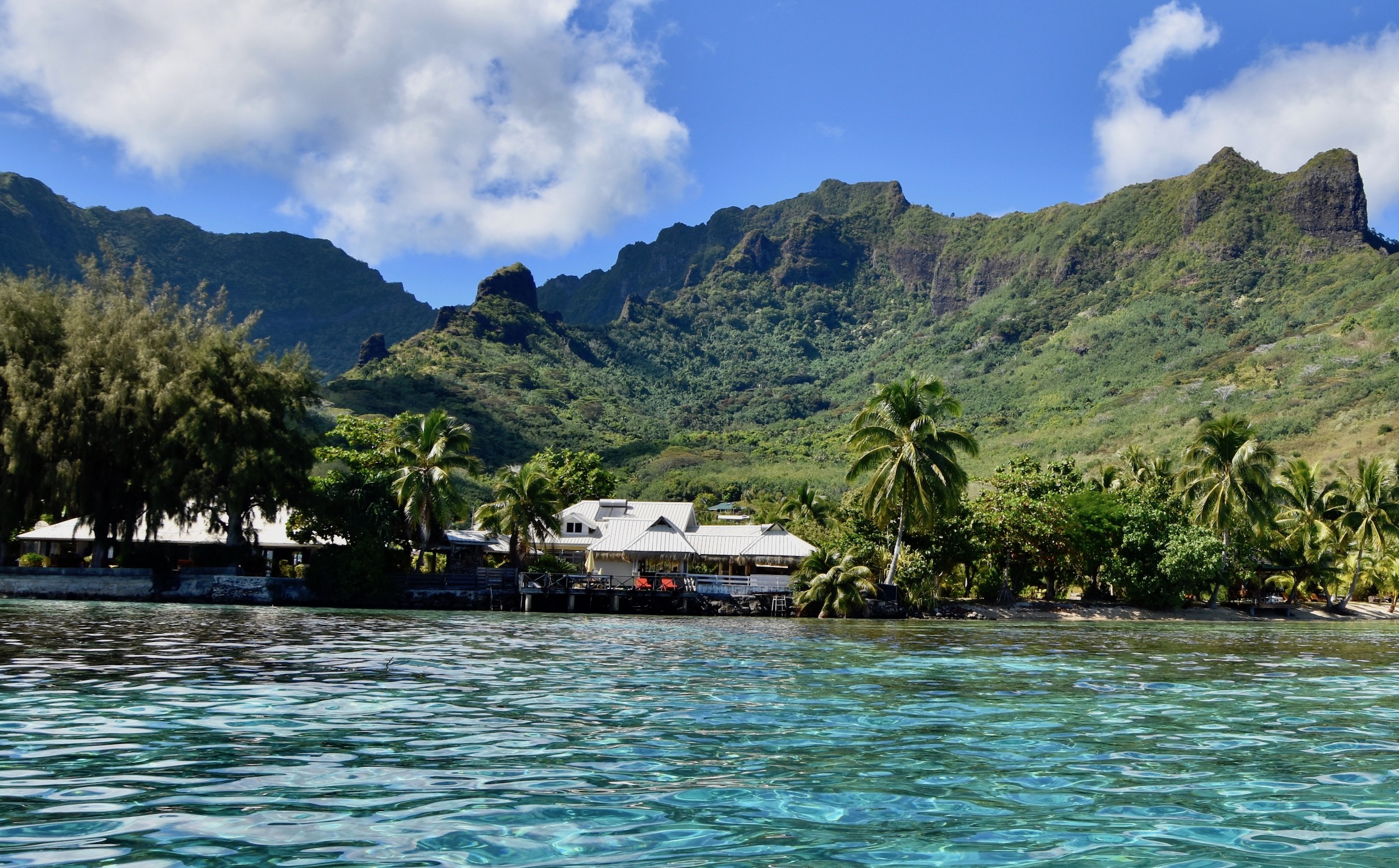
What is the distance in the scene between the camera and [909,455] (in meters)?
45.2

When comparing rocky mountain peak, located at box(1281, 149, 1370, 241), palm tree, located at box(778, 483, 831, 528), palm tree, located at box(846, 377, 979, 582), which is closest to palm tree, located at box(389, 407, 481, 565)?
palm tree, located at box(846, 377, 979, 582)

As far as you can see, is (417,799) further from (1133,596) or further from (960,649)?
(1133,596)

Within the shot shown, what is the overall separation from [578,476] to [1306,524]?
155 ft

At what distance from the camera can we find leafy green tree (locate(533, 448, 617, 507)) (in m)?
71.2

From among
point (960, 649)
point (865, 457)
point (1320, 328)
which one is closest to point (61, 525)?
point (865, 457)

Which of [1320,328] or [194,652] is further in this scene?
[1320,328]

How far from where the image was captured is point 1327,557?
58.2 meters

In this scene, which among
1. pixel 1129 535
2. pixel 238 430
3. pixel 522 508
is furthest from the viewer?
pixel 522 508

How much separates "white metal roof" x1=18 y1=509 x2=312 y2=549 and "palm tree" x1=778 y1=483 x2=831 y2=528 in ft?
106

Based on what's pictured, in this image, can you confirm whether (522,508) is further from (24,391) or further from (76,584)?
(24,391)

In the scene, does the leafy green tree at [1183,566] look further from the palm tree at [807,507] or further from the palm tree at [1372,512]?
the palm tree at [807,507]

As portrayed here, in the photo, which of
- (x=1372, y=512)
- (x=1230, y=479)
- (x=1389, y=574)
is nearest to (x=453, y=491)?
(x=1230, y=479)

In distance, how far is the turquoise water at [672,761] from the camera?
267 inches

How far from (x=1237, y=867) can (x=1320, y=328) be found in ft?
522
